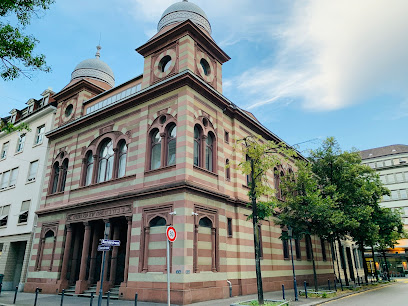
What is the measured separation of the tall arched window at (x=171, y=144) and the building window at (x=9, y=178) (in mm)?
20243

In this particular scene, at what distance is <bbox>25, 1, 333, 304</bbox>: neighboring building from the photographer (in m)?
16.7

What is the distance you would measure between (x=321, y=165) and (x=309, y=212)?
18.7ft

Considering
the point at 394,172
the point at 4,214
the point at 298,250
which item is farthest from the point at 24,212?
the point at 394,172

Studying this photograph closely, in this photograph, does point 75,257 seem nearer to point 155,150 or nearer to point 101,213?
point 101,213

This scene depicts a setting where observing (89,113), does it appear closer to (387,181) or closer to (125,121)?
(125,121)

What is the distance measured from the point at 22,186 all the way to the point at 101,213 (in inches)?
532

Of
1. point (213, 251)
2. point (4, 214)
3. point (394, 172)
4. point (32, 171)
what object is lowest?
point (213, 251)

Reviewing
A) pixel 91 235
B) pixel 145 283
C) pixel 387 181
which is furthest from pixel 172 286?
pixel 387 181

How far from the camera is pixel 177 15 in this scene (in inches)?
902

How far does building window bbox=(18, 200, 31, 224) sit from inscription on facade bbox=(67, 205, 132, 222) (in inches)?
291

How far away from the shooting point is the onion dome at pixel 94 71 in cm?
2838

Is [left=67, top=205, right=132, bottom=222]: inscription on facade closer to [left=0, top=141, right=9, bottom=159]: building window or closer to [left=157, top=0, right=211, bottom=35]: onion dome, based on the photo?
[left=157, top=0, right=211, bottom=35]: onion dome

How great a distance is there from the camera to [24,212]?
26984 millimetres

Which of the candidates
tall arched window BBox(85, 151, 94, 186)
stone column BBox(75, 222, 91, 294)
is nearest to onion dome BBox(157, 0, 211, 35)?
tall arched window BBox(85, 151, 94, 186)
